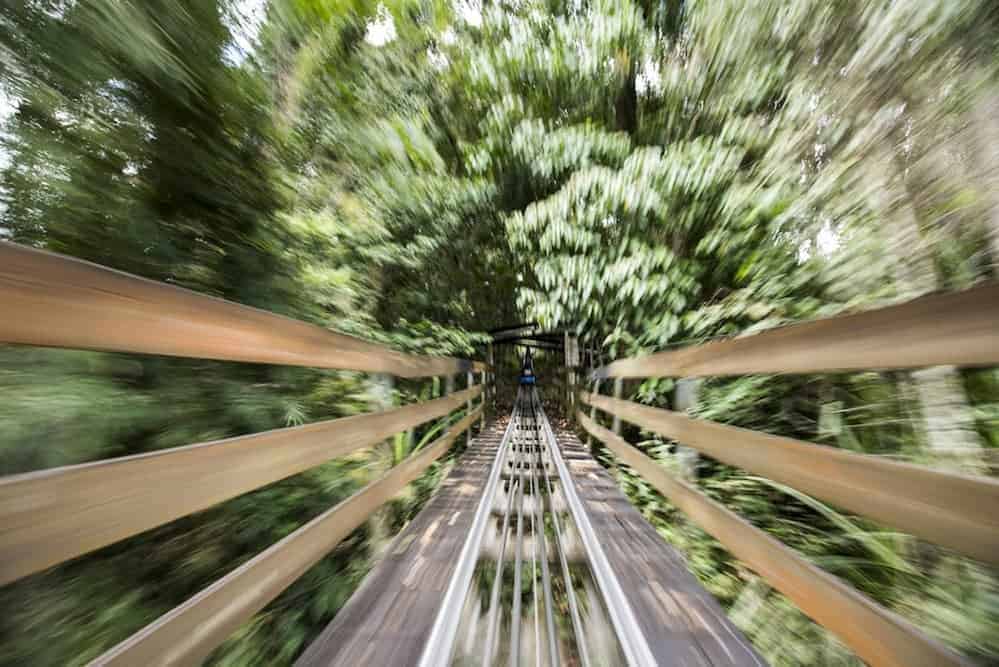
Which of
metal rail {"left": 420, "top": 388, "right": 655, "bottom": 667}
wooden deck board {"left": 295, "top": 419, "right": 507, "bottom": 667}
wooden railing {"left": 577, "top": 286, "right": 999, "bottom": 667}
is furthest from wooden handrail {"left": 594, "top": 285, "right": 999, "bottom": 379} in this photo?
wooden deck board {"left": 295, "top": 419, "right": 507, "bottom": 667}

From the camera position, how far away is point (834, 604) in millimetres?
894

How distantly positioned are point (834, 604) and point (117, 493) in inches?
55.2

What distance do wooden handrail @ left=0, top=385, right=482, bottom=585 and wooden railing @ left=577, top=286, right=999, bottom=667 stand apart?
4.27 ft

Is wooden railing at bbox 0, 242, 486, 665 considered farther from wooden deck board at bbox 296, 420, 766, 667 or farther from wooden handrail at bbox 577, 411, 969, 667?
wooden handrail at bbox 577, 411, 969, 667

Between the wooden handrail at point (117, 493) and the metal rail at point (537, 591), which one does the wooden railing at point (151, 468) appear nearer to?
the wooden handrail at point (117, 493)

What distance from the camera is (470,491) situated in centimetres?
246

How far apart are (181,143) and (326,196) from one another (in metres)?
1.15

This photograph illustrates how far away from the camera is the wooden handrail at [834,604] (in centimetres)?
73

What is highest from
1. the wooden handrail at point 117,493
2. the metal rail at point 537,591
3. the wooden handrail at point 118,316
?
the wooden handrail at point 118,316

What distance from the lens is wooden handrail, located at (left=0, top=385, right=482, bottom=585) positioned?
1.78 feet

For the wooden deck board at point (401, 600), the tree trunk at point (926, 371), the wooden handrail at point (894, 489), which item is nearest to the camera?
the wooden handrail at point (894, 489)

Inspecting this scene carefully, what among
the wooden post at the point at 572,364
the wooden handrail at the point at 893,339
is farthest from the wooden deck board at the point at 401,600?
the wooden post at the point at 572,364

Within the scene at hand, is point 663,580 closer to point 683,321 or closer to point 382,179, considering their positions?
point 683,321

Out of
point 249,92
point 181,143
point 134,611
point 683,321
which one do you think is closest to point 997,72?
point 683,321
